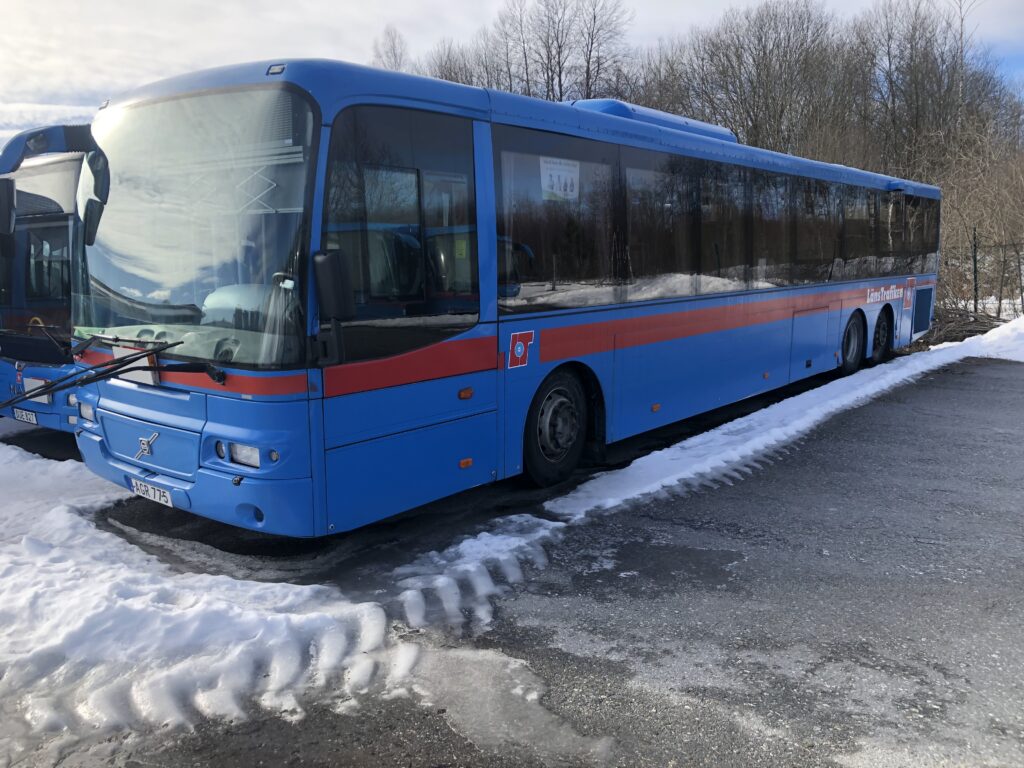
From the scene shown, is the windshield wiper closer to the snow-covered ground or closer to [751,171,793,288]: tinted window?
the snow-covered ground

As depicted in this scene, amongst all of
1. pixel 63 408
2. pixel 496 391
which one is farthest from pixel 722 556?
pixel 63 408

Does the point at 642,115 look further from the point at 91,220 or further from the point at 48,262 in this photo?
the point at 48,262

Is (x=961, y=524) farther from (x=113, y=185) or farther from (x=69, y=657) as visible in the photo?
(x=113, y=185)

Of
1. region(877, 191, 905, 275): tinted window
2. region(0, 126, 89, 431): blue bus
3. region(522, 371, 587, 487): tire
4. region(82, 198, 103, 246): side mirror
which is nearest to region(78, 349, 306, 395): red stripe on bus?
region(82, 198, 103, 246): side mirror

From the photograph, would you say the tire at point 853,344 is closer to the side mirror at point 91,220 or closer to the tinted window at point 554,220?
the tinted window at point 554,220

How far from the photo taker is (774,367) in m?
10.1

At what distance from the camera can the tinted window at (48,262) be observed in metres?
8.41

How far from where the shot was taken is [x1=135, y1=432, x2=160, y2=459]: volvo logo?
5.09 meters

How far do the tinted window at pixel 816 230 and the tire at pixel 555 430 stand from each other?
193 inches

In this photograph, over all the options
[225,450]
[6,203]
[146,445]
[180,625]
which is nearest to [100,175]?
[6,203]

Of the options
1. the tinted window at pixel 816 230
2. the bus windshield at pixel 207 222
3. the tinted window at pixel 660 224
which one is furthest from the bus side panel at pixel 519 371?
the tinted window at pixel 816 230

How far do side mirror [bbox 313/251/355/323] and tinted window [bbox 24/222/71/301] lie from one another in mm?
5343

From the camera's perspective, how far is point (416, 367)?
518cm

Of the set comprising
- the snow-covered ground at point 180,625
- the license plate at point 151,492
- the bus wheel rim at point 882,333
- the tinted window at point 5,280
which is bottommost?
the snow-covered ground at point 180,625
